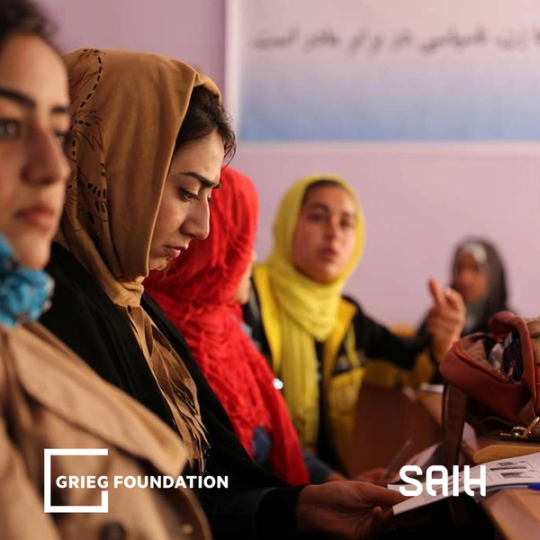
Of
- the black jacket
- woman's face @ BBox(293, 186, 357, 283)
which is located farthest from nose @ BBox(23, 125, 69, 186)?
woman's face @ BBox(293, 186, 357, 283)

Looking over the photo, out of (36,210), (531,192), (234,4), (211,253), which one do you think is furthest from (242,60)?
(36,210)

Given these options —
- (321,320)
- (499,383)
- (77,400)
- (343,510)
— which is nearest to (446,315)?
(321,320)

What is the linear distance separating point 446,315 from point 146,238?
1298mm

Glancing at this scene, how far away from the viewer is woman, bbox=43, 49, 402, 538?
916mm

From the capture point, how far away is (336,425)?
2.20 meters

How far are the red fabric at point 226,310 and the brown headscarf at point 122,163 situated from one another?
56 centimetres

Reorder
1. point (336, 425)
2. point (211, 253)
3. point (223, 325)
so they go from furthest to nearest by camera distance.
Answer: point (336, 425) < point (223, 325) < point (211, 253)

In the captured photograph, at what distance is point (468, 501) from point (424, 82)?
2.51 meters

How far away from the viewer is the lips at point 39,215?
0.64 meters

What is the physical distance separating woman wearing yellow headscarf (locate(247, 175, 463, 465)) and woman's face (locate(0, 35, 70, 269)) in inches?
61.2

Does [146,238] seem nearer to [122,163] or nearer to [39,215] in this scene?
[122,163]

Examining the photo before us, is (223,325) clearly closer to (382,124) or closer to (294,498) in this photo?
(294,498)

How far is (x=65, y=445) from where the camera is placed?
2.12 ft

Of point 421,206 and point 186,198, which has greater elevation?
point 421,206
